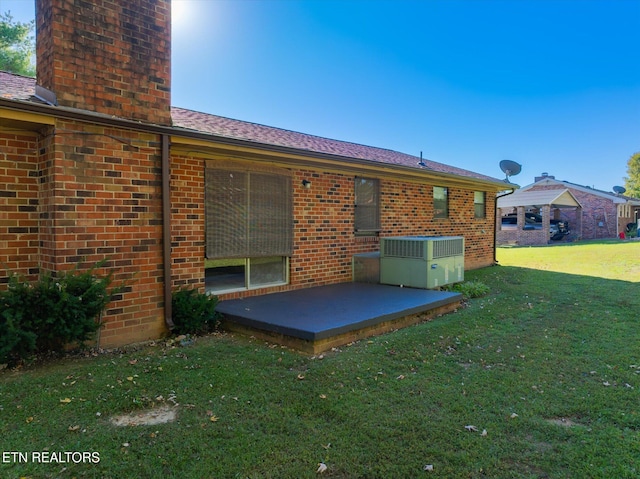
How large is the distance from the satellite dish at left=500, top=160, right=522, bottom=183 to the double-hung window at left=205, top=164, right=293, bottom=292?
10.3 metres

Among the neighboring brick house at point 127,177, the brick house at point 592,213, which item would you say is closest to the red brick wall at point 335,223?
the neighboring brick house at point 127,177

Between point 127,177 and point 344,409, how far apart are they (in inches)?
141

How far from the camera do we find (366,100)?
67.3 ft

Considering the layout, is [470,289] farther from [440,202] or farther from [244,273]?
[244,273]

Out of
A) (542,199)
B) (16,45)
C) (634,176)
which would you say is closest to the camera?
(16,45)

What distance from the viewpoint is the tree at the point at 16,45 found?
19.2 metres

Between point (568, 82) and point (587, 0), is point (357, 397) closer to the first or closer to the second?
point (587, 0)

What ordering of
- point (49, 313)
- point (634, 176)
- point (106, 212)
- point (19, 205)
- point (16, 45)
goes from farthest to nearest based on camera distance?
point (634, 176)
point (16, 45)
point (106, 212)
point (19, 205)
point (49, 313)

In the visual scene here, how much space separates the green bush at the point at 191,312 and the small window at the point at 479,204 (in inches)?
383

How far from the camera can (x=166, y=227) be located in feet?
16.6

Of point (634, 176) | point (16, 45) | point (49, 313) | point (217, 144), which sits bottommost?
point (49, 313)

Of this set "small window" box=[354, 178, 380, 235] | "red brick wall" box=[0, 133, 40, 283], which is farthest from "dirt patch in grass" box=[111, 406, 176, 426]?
"small window" box=[354, 178, 380, 235]

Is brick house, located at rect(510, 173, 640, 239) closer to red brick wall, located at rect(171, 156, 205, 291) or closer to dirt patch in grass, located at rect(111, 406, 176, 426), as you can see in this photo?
red brick wall, located at rect(171, 156, 205, 291)

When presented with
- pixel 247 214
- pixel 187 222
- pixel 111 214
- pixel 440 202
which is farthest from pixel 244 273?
pixel 440 202
